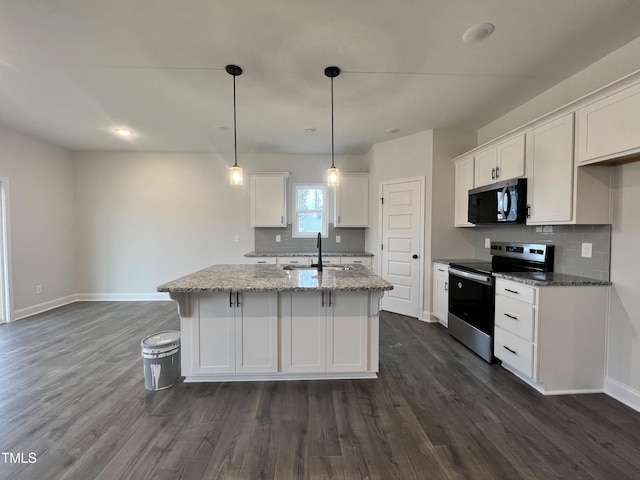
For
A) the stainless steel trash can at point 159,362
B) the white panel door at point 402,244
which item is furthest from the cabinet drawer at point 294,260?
the stainless steel trash can at point 159,362

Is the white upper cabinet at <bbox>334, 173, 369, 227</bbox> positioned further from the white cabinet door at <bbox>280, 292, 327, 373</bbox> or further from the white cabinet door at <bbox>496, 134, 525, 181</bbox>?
the white cabinet door at <bbox>280, 292, 327, 373</bbox>

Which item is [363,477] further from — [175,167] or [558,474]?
[175,167]

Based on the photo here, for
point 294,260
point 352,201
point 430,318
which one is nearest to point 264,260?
point 294,260

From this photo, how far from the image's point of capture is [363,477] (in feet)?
4.74

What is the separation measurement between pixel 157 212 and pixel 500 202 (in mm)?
5369

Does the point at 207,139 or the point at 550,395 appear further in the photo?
the point at 207,139

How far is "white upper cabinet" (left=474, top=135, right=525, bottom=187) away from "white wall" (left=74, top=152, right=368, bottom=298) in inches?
85.0

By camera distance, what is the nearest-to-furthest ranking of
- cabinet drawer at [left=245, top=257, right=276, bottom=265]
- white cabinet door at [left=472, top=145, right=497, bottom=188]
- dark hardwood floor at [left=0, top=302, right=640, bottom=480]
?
dark hardwood floor at [left=0, top=302, right=640, bottom=480]
white cabinet door at [left=472, top=145, right=497, bottom=188]
cabinet drawer at [left=245, top=257, right=276, bottom=265]

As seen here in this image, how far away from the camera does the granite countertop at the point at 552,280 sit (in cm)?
217

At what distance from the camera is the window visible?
5.04m

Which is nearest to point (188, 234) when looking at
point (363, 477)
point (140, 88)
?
point (140, 88)

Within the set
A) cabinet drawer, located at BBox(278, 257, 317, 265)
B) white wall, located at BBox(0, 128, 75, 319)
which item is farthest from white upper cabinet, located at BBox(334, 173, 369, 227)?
white wall, located at BBox(0, 128, 75, 319)

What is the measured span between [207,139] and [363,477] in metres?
4.50

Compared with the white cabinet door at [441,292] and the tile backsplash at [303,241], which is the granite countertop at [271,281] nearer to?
the white cabinet door at [441,292]
